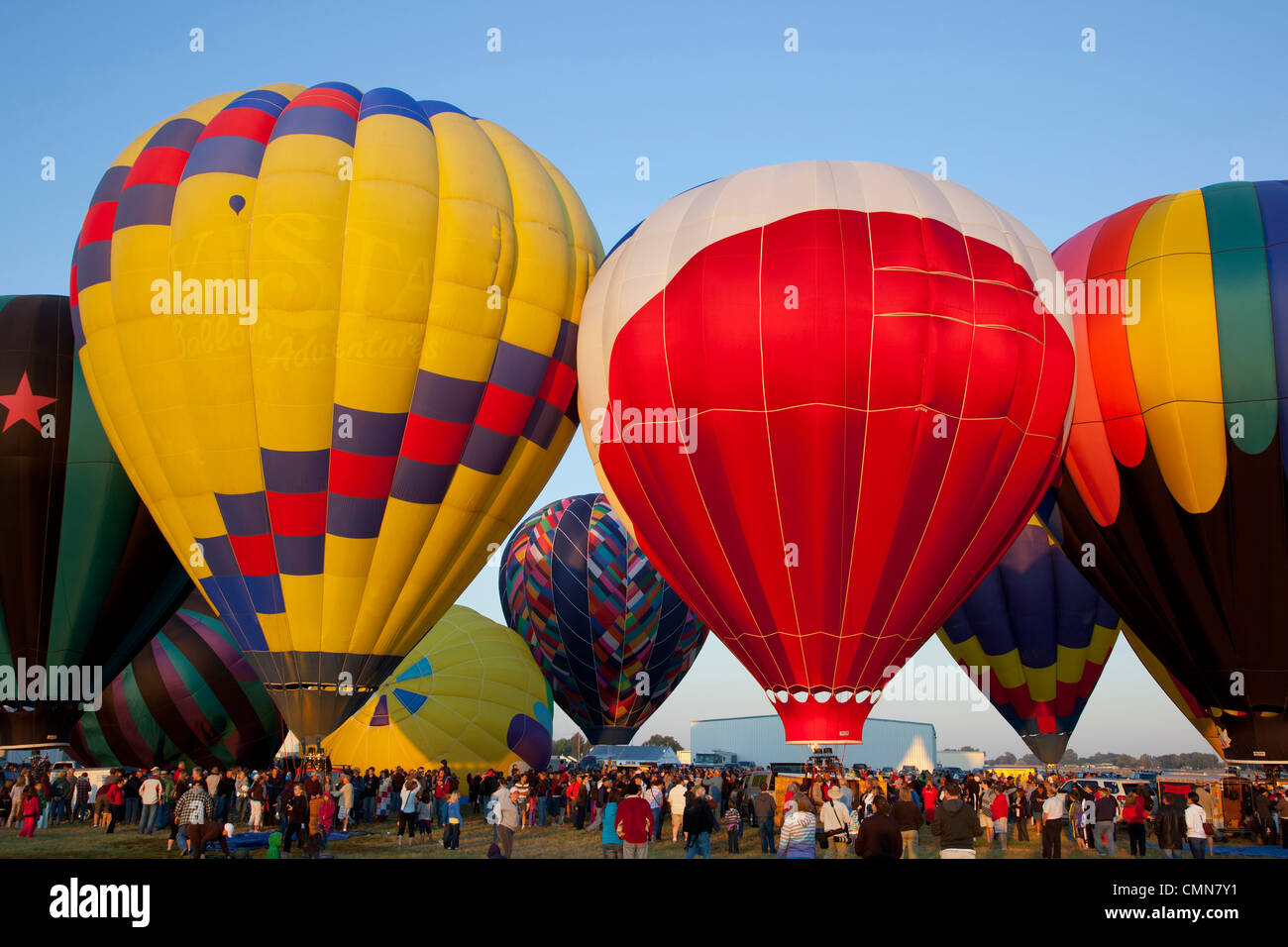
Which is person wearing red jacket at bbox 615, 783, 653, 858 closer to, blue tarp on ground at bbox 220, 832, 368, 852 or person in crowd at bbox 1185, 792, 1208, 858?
blue tarp on ground at bbox 220, 832, 368, 852

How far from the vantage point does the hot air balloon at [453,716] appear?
23.0 meters

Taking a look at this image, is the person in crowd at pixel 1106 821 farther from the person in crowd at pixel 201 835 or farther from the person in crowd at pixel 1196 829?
the person in crowd at pixel 201 835

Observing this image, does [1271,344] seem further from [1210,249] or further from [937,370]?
[937,370]

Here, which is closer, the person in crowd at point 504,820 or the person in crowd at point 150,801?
A: the person in crowd at point 504,820

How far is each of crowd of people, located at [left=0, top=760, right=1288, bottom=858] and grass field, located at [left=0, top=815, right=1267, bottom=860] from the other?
21 centimetres

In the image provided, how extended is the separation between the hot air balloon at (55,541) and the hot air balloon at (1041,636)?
15.3m

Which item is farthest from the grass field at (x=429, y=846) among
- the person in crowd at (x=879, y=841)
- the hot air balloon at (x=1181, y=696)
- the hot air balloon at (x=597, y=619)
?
the hot air balloon at (x=597, y=619)

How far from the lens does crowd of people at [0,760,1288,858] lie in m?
9.99

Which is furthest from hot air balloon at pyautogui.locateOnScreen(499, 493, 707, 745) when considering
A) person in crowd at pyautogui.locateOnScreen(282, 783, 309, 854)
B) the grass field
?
Answer: person in crowd at pyautogui.locateOnScreen(282, 783, 309, 854)

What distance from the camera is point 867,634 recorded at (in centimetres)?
1423

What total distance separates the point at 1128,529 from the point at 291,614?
1182 cm

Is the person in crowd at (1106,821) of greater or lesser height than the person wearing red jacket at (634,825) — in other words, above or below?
below

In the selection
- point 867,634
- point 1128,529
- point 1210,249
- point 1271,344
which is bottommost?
point 867,634
